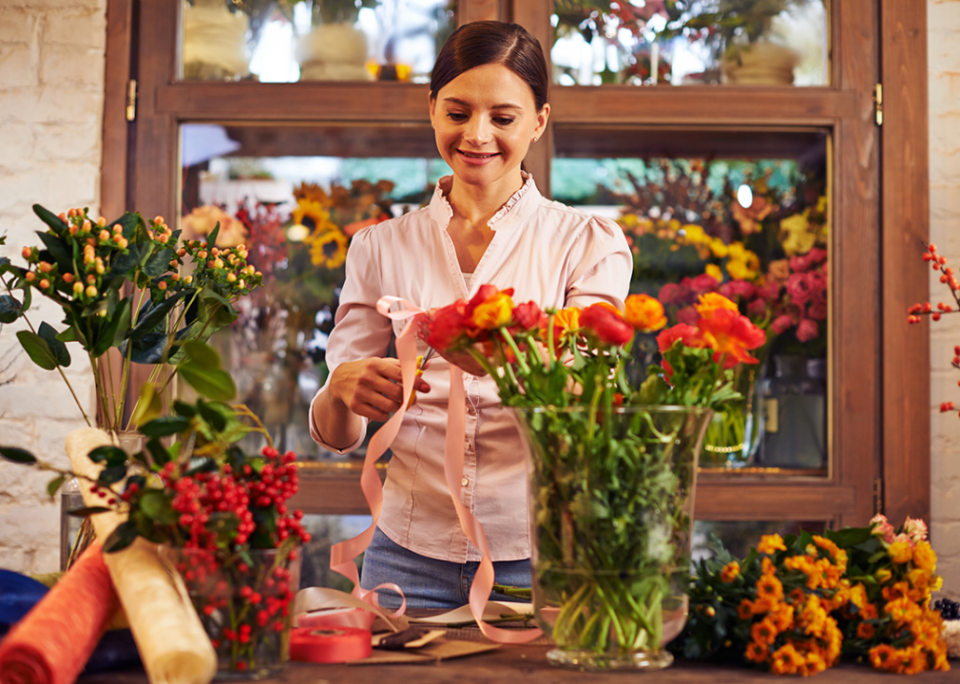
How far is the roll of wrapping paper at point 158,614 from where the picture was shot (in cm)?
54

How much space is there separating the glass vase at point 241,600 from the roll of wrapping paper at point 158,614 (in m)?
0.01

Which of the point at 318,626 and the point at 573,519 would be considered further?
the point at 318,626

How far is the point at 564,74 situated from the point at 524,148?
0.75 metres

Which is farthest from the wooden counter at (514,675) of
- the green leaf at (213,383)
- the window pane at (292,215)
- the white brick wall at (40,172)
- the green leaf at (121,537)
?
the white brick wall at (40,172)

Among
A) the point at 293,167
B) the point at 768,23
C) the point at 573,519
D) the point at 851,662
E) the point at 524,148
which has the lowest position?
the point at 851,662

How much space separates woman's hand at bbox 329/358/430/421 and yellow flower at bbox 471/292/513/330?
30 centimetres

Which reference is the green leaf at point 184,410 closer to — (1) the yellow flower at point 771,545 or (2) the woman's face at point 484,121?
(1) the yellow flower at point 771,545

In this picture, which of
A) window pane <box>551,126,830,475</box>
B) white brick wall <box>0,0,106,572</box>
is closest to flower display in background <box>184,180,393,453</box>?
white brick wall <box>0,0,106,572</box>

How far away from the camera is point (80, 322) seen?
92 centimetres

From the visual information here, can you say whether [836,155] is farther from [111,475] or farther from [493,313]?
[111,475]

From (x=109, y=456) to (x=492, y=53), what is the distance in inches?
31.7

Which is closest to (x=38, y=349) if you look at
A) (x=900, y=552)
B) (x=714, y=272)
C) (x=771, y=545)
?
(x=771, y=545)

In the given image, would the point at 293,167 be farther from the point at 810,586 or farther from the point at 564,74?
the point at 810,586

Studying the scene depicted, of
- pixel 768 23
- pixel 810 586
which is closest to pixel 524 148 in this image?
pixel 810 586
